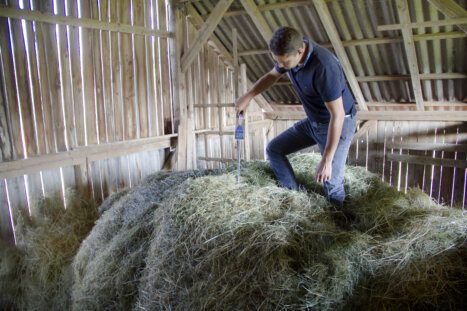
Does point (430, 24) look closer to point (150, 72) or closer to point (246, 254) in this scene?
point (150, 72)

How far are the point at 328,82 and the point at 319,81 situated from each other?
2.4 inches

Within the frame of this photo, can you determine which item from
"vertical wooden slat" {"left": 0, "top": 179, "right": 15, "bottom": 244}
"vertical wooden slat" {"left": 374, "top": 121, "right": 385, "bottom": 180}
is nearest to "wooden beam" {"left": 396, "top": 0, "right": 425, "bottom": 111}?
"vertical wooden slat" {"left": 374, "top": 121, "right": 385, "bottom": 180}

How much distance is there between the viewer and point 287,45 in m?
2.28

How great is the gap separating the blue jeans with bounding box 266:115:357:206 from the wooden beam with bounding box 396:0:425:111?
95.4 inches

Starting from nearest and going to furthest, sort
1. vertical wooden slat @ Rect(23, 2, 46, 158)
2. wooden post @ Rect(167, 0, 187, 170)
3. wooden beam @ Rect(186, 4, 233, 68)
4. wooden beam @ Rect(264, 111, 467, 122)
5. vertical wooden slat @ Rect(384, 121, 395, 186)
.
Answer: vertical wooden slat @ Rect(23, 2, 46, 158), wooden post @ Rect(167, 0, 187, 170), wooden beam @ Rect(264, 111, 467, 122), wooden beam @ Rect(186, 4, 233, 68), vertical wooden slat @ Rect(384, 121, 395, 186)

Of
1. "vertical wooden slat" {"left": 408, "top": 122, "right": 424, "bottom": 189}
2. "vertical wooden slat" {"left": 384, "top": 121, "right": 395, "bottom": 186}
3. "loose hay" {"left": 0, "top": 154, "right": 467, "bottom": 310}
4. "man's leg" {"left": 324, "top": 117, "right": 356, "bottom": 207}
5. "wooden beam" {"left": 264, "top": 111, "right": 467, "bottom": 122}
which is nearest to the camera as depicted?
"loose hay" {"left": 0, "top": 154, "right": 467, "bottom": 310}

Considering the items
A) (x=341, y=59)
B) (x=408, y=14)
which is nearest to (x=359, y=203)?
(x=408, y=14)

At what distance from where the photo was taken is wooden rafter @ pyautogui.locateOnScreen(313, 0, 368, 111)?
15.7ft

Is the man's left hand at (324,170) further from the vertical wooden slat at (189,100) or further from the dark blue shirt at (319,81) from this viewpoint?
the vertical wooden slat at (189,100)

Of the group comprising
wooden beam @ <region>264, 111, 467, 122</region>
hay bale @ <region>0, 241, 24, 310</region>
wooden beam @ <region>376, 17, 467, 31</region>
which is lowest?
hay bale @ <region>0, 241, 24, 310</region>

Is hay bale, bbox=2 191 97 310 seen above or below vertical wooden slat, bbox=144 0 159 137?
below

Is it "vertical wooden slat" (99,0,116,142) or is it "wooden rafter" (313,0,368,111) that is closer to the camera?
"vertical wooden slat" (99,0,116,142)

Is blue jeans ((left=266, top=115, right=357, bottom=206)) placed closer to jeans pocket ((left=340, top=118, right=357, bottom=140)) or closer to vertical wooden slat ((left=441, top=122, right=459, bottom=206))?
jeans pocket ((left=340, top=118, right=357, bottom=140))

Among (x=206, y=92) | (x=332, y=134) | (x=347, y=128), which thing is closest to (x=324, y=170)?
(x=332, y=134)
